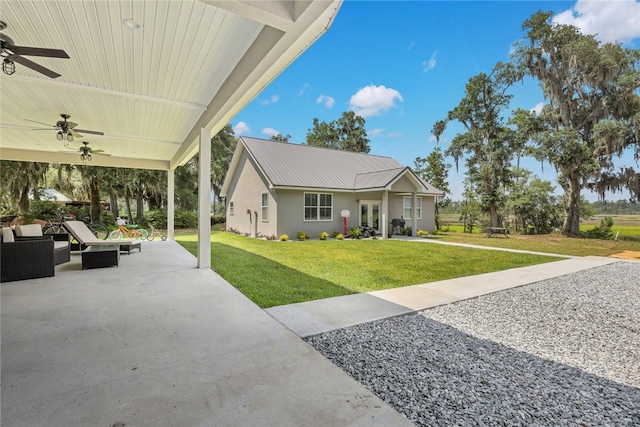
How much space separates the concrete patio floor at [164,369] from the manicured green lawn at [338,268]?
1124 mm

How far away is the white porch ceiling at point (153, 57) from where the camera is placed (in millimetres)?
3023

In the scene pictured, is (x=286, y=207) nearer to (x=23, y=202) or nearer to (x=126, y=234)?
(x=126, y=234)

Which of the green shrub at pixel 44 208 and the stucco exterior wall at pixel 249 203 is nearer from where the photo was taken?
the stucco exterior wall at pixel 249 203

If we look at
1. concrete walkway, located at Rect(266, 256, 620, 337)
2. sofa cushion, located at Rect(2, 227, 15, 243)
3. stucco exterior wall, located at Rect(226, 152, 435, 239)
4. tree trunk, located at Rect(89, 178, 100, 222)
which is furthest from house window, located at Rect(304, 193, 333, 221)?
tree trunk, located at Rect(89, 178, 100, 222)

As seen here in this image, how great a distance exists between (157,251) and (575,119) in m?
22.6

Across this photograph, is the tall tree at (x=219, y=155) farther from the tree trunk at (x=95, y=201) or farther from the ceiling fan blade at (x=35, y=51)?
the ceiling fan blade at (x=35, y=51)

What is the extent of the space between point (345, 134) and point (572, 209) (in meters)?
21.5

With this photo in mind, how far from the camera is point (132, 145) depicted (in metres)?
9.68

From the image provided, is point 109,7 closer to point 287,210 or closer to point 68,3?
point 68,3

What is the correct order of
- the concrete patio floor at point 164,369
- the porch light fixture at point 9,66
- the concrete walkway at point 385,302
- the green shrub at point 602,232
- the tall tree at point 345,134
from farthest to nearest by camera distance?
the tall tree at point 345,134 < the green shrub at point 602,232 < the concrete walkway at point 385,302 < the porch light fixture at point 9,66 < the concrete patio floor at point 164,369

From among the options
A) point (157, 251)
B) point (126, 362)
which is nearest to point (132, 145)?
point (157, 251)

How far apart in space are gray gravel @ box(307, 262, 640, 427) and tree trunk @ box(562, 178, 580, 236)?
616 inches

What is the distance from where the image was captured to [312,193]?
14.7 meters

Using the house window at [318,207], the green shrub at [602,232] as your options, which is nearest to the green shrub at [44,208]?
the house window at [318,207]
